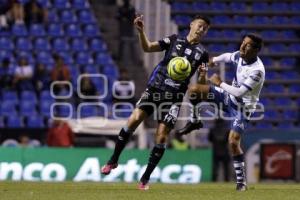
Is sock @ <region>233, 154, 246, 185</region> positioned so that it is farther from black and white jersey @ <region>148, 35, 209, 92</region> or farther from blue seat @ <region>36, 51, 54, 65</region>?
blue seat @ <region>36, 51, 54, 65</region>

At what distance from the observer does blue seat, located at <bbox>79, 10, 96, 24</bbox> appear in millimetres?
25469

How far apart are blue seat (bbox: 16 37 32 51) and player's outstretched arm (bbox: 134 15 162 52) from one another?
36.0ft

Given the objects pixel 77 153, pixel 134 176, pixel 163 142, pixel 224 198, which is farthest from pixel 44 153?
pixel 224 198

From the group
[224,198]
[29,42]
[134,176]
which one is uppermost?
[29,42]

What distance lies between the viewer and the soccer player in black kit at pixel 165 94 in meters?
13.9

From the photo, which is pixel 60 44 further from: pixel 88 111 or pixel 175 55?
pixel 175 55

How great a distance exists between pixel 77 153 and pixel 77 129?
1.00 m

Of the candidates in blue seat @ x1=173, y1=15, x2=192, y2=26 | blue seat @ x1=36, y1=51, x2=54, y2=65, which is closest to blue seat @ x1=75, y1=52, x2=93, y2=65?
blue seat @ x1=36, y1=51, x2=54, y2=65

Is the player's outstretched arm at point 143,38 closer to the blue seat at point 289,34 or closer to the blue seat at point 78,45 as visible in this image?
the blue seat at point 78,45

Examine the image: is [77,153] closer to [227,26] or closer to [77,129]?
[77,129]

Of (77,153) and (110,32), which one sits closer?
(77,153)

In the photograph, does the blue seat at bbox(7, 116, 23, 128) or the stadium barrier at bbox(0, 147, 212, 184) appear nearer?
the stadium barrier at bbox(0, 147, 212, 184)

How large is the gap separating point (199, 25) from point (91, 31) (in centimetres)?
1165

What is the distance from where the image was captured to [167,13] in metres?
23.8
